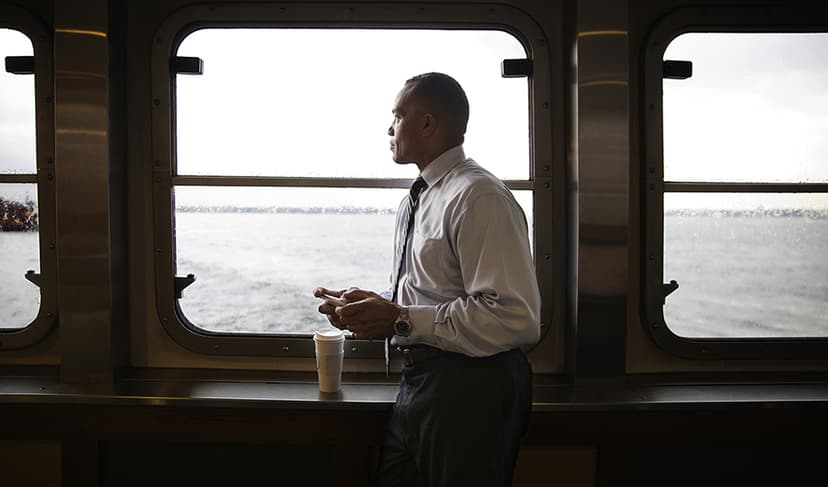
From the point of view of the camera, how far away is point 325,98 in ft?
7.56

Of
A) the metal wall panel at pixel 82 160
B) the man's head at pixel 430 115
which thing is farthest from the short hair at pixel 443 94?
the metal wall panel at pixel 82 160

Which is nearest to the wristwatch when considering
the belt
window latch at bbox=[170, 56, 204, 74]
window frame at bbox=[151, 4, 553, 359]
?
the belt

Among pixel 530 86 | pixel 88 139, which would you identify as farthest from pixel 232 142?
pixel 530 86

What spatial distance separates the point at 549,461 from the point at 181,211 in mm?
1854

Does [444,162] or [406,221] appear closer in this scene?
[444,162]

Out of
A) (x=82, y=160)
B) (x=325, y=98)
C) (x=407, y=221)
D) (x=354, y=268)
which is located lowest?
(x=354, y=268)

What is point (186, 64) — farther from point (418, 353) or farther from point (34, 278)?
point (418, 353)

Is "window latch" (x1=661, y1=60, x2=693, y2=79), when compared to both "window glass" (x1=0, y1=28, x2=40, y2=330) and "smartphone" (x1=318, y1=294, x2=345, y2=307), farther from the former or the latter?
"window glass" (x1=0, y1=28, x2=40, y2=330)

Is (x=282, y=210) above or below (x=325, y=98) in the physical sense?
below

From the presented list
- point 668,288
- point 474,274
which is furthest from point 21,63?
point 668,288

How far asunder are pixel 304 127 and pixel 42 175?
1.12m

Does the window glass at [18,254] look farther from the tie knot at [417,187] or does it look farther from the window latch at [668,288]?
the window latch at [668,288]

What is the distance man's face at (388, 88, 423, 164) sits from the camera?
67.4 inches

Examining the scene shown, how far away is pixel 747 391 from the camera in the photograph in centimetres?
213
